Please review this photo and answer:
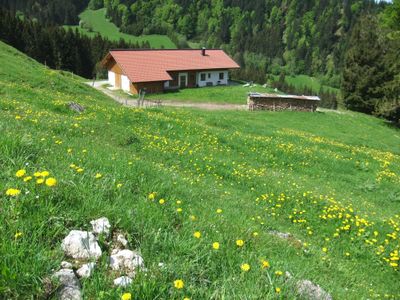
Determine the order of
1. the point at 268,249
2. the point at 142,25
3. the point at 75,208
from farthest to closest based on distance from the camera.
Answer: the point at 142,25 → the point at 268,249 → the point at 75,208

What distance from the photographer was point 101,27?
18975 cm

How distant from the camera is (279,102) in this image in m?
42.4

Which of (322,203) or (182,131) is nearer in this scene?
(322,203)

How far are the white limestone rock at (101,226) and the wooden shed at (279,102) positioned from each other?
39.2m

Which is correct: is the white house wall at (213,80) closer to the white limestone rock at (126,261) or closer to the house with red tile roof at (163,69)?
the house with red tile roof at (163,69)

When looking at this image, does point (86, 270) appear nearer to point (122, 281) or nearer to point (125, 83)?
point (122, 281)

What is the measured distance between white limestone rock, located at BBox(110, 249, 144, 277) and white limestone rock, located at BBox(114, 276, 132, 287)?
0.15 metres

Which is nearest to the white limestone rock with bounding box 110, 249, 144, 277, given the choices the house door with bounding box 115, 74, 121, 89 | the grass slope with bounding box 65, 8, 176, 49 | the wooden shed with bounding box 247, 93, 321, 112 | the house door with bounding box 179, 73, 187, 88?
the wooden shed with bounding box 247, 93, 321, 112

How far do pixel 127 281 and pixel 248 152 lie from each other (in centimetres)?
1162

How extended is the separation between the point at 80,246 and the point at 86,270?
291 mm

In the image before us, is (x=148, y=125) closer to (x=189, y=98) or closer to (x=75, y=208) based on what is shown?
(x=75, y=208)

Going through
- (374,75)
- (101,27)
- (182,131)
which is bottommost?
(182,131)

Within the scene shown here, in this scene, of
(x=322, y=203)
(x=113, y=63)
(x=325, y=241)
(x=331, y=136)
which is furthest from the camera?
(x=113, y=63)

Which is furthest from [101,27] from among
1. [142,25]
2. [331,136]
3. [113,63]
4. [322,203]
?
[322,203]
